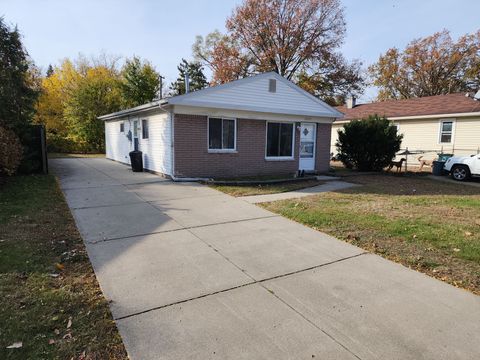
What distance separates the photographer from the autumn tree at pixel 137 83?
2846 centimetres

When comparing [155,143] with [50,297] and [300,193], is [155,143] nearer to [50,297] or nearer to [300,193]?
[300,193]

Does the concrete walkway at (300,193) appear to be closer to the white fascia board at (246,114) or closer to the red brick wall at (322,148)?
the red brick wall at (322,148)

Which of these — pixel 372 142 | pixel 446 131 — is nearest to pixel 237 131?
pixel 372 142

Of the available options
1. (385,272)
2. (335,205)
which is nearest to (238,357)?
(385,272)

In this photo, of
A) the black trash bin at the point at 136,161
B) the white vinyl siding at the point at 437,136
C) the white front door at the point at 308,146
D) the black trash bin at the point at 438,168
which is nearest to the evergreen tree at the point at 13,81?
the black trash bin at the point at 136,161

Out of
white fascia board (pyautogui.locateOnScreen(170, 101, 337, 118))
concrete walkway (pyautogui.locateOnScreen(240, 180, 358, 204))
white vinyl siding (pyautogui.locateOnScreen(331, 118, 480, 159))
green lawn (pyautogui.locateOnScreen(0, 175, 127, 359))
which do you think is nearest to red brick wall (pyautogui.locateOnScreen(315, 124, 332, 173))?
white fascia board (pyautogui.locateOnScreen(170, 101, 337, 118))

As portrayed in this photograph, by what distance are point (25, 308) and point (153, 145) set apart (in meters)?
9.96

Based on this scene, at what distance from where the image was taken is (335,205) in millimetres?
7605

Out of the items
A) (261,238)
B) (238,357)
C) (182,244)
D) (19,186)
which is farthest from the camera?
(19,186)

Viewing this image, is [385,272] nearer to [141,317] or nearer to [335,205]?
[141,317]

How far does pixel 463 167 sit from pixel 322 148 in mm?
5875

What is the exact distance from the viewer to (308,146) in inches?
555

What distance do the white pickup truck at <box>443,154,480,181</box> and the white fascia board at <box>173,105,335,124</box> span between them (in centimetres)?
555

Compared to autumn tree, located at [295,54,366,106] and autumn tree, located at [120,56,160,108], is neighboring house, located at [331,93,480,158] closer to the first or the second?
autumn tree, located at [295,54,366,106]
